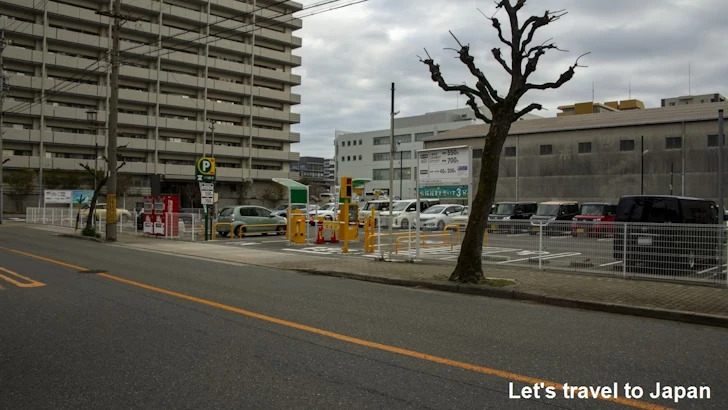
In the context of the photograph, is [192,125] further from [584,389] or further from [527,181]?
[584,389]

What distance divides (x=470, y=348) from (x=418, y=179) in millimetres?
9361

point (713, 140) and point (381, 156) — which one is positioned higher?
point (381, 156)

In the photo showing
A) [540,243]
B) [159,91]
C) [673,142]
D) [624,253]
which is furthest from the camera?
[159,91]

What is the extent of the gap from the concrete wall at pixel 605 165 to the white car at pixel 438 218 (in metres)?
20.5

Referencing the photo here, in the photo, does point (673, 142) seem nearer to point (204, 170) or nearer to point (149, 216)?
point (204, 170)

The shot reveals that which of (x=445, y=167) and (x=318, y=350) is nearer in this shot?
(x=318, y=350)

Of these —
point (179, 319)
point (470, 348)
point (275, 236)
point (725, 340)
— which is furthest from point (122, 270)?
point (275, 236)

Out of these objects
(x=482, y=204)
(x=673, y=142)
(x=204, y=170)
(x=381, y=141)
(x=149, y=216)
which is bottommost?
(x=149, y=216)

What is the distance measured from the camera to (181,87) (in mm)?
66562

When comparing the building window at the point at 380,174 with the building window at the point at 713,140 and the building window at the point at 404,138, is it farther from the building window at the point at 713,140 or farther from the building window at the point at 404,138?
the building window at the point at 713,140

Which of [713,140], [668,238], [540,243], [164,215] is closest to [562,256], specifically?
[540,243]

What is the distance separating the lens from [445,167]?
1430cm

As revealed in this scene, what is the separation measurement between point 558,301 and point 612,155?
4147cm

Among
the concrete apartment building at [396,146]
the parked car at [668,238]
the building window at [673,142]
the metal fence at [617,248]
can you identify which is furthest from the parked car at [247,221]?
the concrete apartment building at [396,146]
